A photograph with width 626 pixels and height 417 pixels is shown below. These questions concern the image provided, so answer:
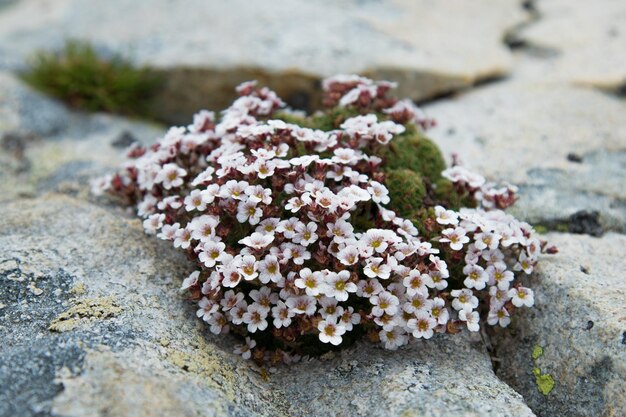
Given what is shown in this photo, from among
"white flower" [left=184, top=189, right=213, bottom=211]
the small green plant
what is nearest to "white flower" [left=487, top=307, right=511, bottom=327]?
"white flower" [left=184, top=189, right=213, bottom=211]

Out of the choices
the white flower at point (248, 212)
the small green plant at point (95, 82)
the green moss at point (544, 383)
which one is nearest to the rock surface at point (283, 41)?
the small green plant at point (95, 82)

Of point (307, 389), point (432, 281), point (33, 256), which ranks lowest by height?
point (307, 389)

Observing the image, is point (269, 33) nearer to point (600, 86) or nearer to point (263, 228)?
point (600, 86)

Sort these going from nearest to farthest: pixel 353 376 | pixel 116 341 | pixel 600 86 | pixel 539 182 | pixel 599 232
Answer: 1. pixel 116 341
2. pixel 353 376
3. pixel 599 232
4. pixel 539 182
5. pixel 600 86

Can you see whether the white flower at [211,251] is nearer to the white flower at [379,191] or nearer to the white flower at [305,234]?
the white flower at [305,234]

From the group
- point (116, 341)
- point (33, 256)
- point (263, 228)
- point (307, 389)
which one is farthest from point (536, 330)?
point (33, 256)

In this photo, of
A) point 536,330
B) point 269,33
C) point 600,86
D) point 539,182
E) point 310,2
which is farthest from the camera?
point 310,2

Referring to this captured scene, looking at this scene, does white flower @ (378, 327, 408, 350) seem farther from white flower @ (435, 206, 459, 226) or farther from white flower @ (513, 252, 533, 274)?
white flower @ (513, 252, 533, 274)
